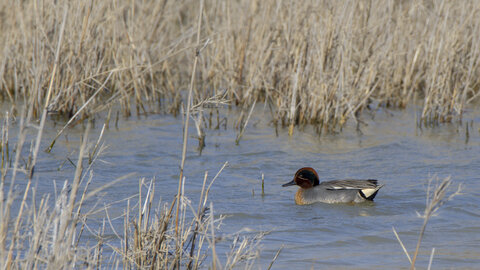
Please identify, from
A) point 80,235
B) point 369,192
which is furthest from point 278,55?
point 80,235

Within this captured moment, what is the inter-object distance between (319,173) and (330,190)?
41.0 inches

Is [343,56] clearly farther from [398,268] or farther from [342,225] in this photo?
[398,268]

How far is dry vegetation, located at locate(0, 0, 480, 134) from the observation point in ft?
30.2

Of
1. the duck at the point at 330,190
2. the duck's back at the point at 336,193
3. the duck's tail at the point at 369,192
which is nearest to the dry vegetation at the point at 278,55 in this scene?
the duck at the point at 330,190

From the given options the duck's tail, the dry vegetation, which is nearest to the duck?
the duck's tail

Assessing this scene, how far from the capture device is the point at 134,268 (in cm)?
421

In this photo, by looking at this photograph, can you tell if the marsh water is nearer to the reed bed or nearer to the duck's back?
the duck's back

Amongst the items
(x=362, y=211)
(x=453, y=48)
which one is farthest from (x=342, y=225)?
(x=453, y=48)

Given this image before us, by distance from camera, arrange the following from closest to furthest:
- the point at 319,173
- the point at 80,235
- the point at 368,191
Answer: the point at 80,235 < the point at 368,191 < the point at 319,173

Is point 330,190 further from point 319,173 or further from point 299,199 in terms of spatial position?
point 319,173

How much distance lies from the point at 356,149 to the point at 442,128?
1.66 meters

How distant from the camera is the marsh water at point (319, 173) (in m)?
5.32

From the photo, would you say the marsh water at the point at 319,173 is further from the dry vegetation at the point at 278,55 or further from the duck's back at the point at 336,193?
the dry vegetation at the point at 278,55

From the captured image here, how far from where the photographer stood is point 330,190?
7.08 meters
